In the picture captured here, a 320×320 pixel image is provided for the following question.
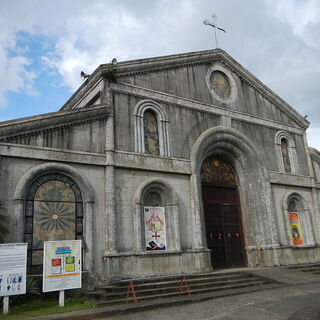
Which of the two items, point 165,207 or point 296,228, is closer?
point 165,207

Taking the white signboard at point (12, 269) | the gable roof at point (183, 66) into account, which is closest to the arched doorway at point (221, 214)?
the gable roof at point (183, 66)

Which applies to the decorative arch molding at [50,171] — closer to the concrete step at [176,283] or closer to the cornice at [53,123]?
the cornice at [53,123]

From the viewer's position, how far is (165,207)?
15.6 metres

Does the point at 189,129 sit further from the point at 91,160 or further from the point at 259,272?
the point at 259,272

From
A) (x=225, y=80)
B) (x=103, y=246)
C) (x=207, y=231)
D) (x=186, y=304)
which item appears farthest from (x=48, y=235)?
(x=225, y=80)

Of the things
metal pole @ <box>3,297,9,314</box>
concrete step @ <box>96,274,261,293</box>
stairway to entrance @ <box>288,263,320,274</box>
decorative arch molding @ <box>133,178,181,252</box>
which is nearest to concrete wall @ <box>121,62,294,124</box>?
decorative arch molding @ <box>133,178,181,252</box>

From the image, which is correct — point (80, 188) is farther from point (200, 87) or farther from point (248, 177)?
point (248, 177)

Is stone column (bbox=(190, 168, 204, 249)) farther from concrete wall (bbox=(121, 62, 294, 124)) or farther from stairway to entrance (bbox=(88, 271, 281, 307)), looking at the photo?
concrete wall (bbox=(121, 62, 294, 124))

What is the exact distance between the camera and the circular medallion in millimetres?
19656

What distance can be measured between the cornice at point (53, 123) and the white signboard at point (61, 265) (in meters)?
4.26

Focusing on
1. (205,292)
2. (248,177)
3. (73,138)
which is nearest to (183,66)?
(248,177)

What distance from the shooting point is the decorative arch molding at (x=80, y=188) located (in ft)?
38.1

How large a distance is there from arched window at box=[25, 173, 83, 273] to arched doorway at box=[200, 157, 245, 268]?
7.37 metres

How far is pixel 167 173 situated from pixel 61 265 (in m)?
6.79
